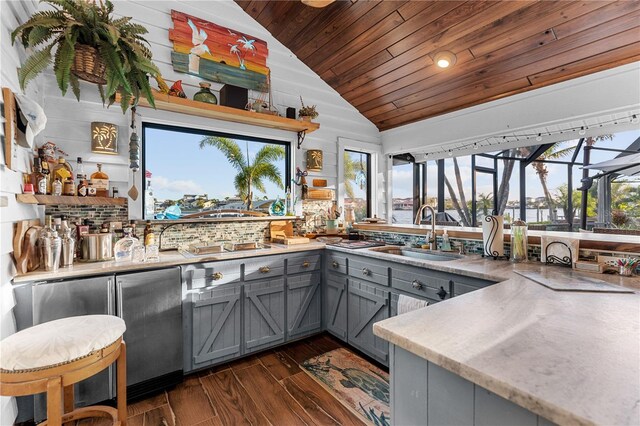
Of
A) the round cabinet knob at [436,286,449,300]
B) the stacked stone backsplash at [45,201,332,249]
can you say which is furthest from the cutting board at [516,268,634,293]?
the stacked stone backsplash at [45,201,332,249]

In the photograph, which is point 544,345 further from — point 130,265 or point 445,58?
point 445,58

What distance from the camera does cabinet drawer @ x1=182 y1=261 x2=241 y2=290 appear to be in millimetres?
2211

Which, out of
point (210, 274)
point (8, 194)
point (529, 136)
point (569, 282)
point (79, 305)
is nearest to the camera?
point (569, 282)

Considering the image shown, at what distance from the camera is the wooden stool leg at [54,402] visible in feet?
3.76

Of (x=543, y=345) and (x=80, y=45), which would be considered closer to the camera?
(x=543, y=345)

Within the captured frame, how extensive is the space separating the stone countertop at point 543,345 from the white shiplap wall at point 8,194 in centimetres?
193

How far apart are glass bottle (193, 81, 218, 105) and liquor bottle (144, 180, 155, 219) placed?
888 mm

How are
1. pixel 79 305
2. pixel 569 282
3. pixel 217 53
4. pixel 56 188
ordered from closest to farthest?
pixel 569 282
pixel 79 305
pixel 56 188
pixel 217 53

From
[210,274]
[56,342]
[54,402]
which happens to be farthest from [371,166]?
[54,402]

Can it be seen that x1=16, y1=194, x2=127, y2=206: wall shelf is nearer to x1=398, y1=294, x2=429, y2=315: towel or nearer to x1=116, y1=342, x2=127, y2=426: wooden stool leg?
x1=116, y1=342, x2=127, y2=426: wooden stool leg

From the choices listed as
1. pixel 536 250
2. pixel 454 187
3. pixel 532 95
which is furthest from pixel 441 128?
pixel 454 187

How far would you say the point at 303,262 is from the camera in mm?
2783

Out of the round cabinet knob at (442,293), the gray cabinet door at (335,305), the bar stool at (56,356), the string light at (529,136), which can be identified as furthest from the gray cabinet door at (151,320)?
the string light at (529,136)

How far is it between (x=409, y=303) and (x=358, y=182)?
2445 millimetres
